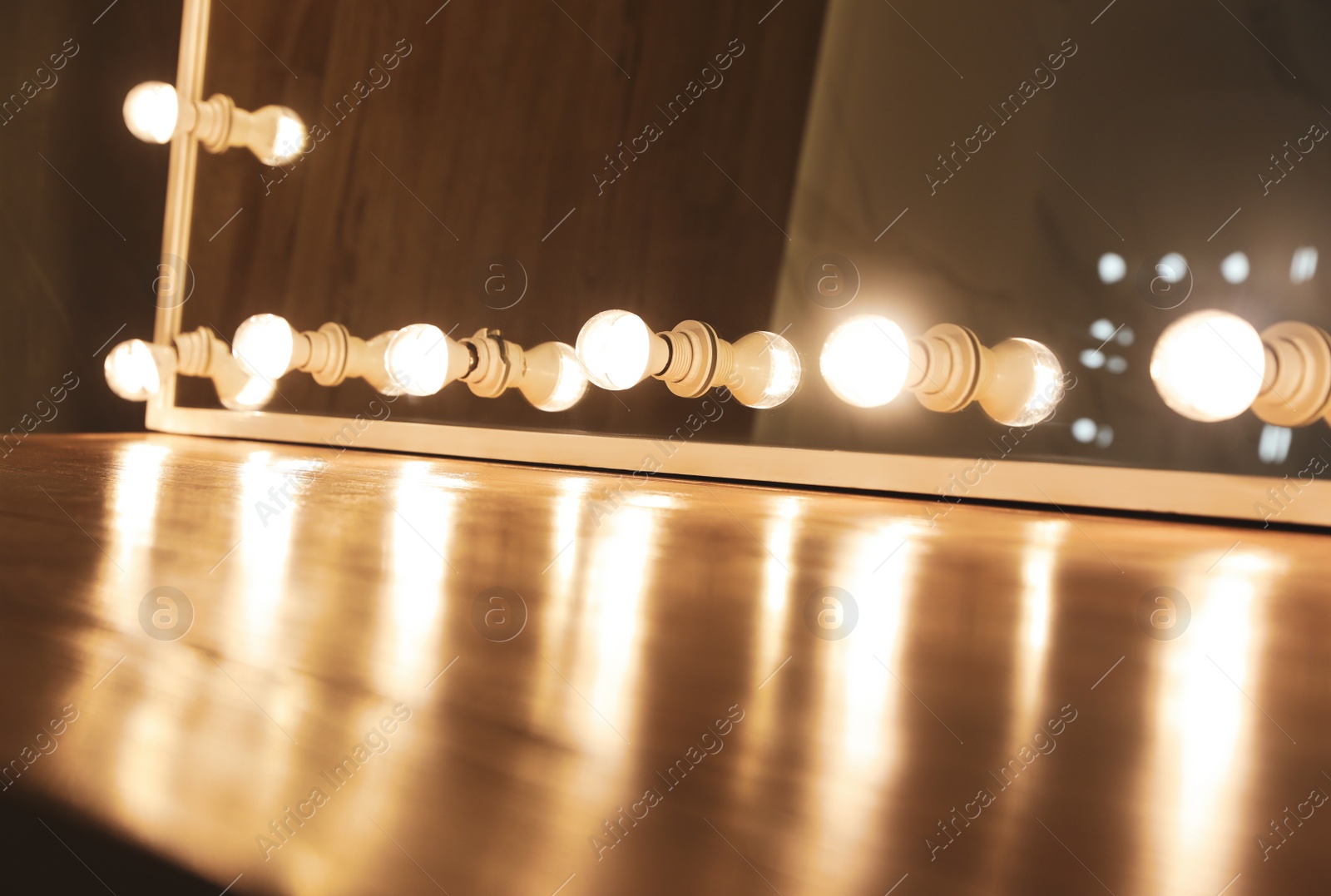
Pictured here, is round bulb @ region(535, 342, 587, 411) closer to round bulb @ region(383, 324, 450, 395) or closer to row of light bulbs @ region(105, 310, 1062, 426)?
row of light bulbs @ region(105, 310, 1062, 426)

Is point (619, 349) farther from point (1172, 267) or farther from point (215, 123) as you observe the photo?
point (215, 123)

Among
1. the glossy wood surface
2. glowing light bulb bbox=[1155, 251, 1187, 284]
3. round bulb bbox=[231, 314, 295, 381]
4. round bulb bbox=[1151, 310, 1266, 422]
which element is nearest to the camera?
the glossy wood surface

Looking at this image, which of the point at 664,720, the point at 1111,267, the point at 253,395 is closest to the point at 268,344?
A: the point at 253,395

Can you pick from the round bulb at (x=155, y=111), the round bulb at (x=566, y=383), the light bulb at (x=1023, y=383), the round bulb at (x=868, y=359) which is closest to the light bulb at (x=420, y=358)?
the round bulb at (x=566, y=383)

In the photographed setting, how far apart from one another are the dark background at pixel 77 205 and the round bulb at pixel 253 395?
283 mm

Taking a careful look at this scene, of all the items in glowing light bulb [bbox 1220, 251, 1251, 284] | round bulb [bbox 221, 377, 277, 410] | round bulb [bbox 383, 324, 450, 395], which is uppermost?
glowing light bulb [bbox 1220, 251, 1251, 284]

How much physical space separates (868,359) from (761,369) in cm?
12

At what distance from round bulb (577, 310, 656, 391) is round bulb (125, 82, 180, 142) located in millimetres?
867

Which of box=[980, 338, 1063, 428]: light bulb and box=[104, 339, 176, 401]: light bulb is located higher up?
box=[980, 338, 1063, 428]: light bulb

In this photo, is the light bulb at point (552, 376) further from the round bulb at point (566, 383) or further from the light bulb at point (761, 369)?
the light bulb at point (761, 369)

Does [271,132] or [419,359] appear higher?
[271,132]

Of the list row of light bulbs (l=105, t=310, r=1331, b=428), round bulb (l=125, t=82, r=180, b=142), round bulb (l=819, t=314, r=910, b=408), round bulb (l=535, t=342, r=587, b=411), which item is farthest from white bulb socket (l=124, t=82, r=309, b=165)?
round bulb (l=819, t=314, r=910, b=408)

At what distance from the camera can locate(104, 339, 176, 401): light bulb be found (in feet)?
4.11

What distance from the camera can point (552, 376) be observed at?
896 millimetres
